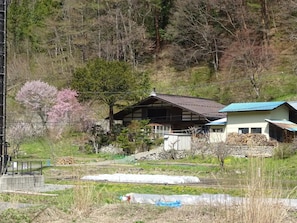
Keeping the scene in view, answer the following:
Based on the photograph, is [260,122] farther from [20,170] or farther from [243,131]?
[20,170]

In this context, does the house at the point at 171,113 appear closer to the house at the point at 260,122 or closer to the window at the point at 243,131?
the house at the point at 260,122

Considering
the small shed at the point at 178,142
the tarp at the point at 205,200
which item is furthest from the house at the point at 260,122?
the tarp at the point at 205,200

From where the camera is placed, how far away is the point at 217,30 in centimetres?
4209

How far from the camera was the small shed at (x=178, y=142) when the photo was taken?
2766cm

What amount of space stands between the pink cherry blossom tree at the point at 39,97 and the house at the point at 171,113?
674 cm

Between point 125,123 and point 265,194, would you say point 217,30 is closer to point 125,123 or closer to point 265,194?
point 125,123

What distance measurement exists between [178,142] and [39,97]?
50.5ft

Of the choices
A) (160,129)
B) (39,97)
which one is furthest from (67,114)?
(160,129)

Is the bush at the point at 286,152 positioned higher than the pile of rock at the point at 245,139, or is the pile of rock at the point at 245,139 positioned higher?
the pile of rock at the point at 245,139

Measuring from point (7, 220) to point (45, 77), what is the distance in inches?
1605

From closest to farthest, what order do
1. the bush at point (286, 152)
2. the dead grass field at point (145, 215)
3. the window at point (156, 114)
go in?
the dead grass field at point (145, 215), the bush at point (286, 152), the window at point (156, 114)

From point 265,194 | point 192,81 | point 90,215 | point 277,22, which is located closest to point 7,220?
point 90,215

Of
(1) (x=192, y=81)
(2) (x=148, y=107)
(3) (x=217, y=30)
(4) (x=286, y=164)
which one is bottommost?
(4) (x=286, y=164)

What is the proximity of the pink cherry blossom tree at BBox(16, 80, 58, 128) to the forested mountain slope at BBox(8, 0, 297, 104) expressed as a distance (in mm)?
6287
